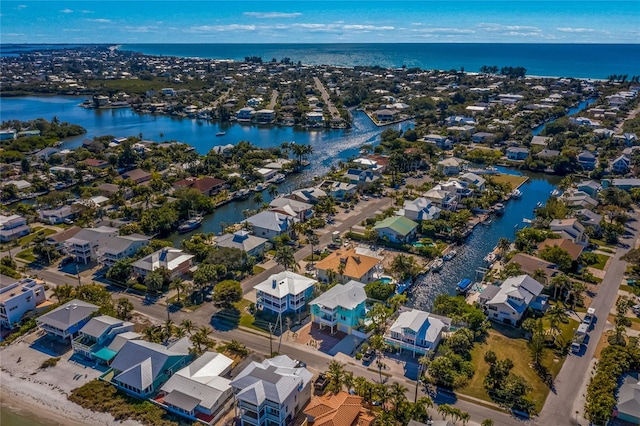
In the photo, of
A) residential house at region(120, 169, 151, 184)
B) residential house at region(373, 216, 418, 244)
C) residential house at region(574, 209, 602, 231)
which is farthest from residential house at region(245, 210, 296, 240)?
residential house at region(574, 209, 602, 231)

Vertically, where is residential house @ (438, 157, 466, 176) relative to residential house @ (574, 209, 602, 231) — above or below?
above

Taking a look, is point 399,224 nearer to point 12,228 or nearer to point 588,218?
point 588,218

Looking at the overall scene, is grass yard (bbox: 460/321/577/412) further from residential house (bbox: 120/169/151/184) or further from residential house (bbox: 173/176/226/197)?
residential house (bbox: 120/169/151/184)

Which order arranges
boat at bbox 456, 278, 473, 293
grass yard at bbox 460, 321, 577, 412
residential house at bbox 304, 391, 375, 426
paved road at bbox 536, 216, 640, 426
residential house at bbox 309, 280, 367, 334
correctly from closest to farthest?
residential house at bbox 304, 391, 375, 426 < paved road at bbox 536, 216, 640, 426 < grass yard at bbox 460, 321, 577, 412 < residential house at bbox 309, 280, 367, 334 < boat at bbox 456, 278, 473, 293

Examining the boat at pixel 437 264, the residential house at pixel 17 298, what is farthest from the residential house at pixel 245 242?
the boat at pixel 437 264

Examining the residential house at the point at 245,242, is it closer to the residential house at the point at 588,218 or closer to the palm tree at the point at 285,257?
the palm tree at the point at 285,257

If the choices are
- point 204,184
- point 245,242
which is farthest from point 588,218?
point 204,184
